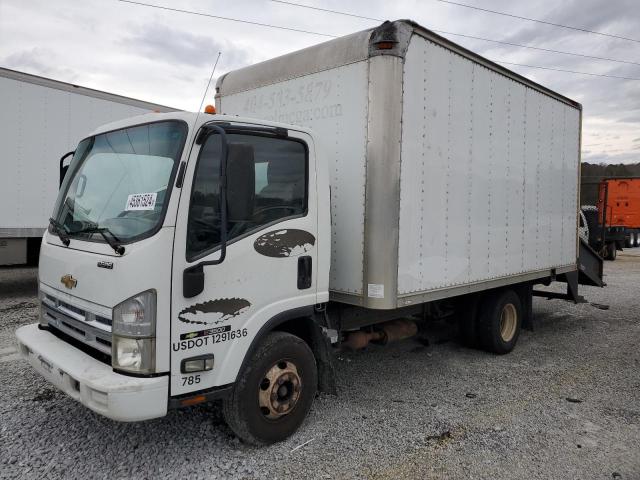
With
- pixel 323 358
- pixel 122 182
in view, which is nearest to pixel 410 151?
pixel 323 358

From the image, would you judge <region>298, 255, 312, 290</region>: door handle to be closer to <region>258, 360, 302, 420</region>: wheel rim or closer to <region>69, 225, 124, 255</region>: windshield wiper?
<region>258, 360, 302, 420</region>: wheel rim

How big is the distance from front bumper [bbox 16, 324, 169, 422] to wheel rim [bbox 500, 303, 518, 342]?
16.0 feet

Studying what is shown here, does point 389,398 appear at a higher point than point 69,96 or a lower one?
lower

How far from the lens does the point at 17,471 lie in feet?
10.9

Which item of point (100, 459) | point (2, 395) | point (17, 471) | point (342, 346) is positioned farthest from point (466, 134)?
point (2, 395)

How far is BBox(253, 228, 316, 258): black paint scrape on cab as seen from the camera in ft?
11.7

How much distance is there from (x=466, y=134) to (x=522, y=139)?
1.43 m

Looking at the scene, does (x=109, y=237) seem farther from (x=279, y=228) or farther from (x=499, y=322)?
(x=499, y=322)

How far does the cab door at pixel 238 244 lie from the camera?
3152mm

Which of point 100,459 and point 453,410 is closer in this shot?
point 100,459

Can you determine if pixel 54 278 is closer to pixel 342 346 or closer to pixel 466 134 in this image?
pixel 342 346

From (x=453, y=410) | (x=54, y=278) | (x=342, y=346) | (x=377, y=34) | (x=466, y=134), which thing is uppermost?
(x=377, y=34)

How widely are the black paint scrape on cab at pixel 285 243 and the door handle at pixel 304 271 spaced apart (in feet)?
0.19

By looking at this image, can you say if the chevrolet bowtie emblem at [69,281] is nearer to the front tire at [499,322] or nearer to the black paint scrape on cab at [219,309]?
the black paint scrape on cab at [219,309]
